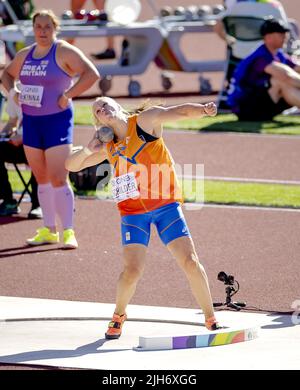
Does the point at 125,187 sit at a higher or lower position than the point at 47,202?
higher

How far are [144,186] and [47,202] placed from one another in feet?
11.9

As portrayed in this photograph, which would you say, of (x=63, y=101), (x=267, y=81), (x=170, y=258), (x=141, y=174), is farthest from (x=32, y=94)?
(x=267, y=81)

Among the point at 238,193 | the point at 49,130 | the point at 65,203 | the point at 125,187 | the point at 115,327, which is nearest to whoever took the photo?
the point at 125,187

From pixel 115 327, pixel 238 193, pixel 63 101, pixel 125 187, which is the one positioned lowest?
pixel 238 193

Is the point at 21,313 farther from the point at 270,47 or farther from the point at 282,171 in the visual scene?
the point at 270,47

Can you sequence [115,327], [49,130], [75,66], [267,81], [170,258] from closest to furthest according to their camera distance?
[115,327]
[170,258]
[49,130]
[75,66]
[267,81]

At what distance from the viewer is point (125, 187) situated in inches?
339

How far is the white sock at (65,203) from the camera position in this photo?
39.0 feet

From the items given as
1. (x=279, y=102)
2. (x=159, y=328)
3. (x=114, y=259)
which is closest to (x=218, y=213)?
(x=114, y=259)

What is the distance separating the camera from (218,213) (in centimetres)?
1347

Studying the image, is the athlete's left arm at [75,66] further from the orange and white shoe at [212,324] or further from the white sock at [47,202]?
the orange and white shoe at [212,324]

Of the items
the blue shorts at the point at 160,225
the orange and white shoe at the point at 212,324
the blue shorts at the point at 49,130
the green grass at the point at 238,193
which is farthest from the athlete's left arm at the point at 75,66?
the orange and white shoe at the point at 212,324

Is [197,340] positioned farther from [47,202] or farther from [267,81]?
[267,81]

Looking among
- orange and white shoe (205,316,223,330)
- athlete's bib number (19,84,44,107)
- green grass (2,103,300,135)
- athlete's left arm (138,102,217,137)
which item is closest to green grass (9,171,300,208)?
athlete's bib number (19,84,44,107)
